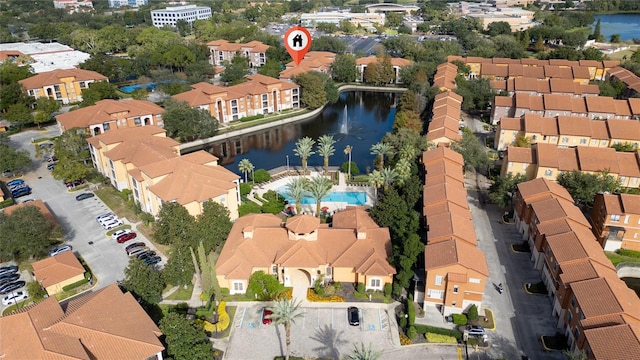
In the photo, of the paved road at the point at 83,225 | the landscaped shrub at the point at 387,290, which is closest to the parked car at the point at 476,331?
the landscaped shrub at the point at 387,290

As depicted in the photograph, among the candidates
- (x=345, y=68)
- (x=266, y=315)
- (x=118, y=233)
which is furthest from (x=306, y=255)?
(x=345, y=68)

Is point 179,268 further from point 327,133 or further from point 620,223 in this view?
point 327,133

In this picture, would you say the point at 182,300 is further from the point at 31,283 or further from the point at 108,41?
the point at 108,41

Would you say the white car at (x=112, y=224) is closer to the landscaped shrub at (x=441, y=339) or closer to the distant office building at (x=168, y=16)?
the landscaped shrub at (x=441, y=339)

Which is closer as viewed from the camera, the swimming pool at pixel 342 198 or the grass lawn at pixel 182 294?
the grass lawn at pixel 182 294

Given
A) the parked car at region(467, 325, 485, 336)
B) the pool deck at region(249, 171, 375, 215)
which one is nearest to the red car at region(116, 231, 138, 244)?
the pool deck at region(249, 171, 375, 215)

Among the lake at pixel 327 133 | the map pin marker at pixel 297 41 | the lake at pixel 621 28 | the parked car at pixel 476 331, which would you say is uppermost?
the map pin marker at pixel 297 41

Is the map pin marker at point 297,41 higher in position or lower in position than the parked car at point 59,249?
higher

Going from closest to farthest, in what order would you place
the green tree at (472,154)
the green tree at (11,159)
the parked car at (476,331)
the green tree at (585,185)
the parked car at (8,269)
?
the parked car at (476,331) < the parked car at (8,269) < the green tree at (585,185) < the green tree at (472,154) < the green tree at (11,159)
